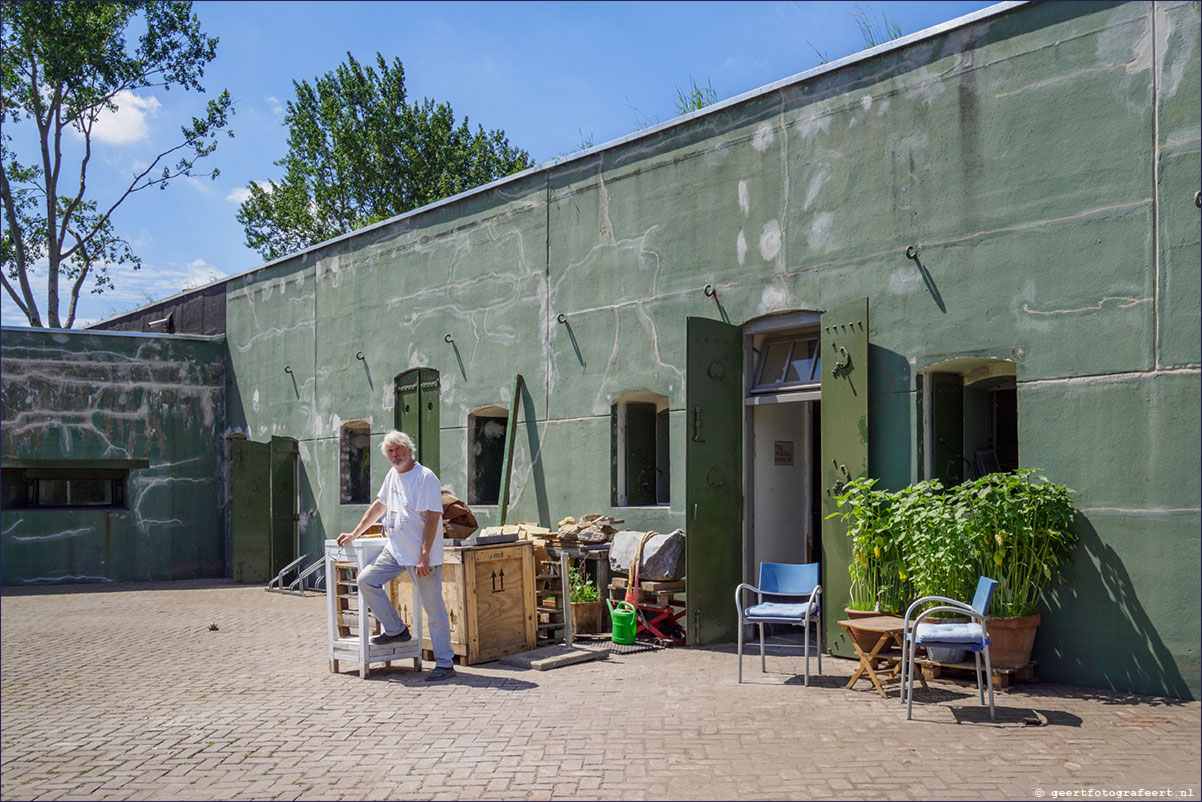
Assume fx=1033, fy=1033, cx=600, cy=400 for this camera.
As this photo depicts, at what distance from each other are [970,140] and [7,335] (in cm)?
1523

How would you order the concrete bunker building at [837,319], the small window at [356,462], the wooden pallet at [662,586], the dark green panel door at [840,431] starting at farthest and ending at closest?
the small window at [356,462]
the wooden pallet at [662,586]
the dark green panel door at [840,431]
the concrete bunker building at [837,319]

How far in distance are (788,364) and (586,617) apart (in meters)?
3.12

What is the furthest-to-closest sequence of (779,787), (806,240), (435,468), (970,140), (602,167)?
(435,468), (602,167), (806,240), (970,140), (779,787)

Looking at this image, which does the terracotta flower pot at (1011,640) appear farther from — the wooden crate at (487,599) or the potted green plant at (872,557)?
the wooden crate at (487,599)

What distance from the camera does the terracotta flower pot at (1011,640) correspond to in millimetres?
7344

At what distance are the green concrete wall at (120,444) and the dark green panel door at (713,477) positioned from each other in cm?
1209

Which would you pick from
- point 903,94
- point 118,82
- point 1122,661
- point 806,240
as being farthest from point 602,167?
point 1122,661

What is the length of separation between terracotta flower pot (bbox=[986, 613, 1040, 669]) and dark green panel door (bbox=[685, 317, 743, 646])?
2801mm

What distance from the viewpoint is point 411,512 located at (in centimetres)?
791

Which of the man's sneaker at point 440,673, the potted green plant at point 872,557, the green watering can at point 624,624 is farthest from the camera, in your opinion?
the green watering can at point 624,624

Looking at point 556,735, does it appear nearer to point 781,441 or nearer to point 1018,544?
point 1018,544

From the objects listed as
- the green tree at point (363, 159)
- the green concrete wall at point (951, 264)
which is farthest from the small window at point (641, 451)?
the green tree at point (363, 159)

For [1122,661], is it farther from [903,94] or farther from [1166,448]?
[903,94]

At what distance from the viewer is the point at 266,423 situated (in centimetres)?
1792
